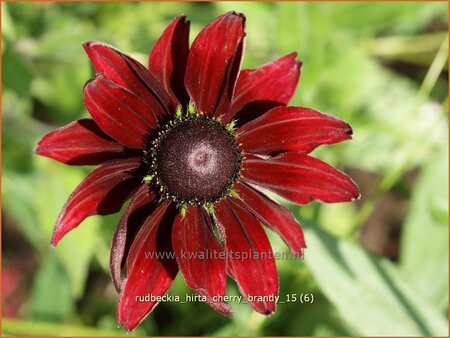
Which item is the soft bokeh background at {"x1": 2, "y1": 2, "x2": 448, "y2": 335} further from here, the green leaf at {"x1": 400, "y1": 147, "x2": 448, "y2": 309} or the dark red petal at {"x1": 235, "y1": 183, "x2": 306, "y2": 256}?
the dark red petal at {"x1": 235, "y1": 183, "x2": 306, "y2": 256}

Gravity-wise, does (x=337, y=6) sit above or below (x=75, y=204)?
above

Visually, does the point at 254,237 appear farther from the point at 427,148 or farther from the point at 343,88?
the point at 427,148

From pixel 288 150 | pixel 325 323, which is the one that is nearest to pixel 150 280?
pixel 288 150

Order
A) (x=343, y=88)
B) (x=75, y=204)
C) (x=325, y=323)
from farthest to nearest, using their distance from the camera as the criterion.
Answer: (x=343, y=88), (x=325, y=323), (x=75, y=204)

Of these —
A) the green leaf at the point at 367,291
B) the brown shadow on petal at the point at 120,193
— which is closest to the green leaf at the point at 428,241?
the green leaf at the point at 367,291

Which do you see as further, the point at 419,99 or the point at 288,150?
the point at 419,99

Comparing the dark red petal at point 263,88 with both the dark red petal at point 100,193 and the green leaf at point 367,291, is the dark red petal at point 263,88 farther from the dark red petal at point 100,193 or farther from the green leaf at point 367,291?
the green leaf at point 367,291

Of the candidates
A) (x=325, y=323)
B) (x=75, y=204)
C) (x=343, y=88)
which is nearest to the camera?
(x=75, y=204)
